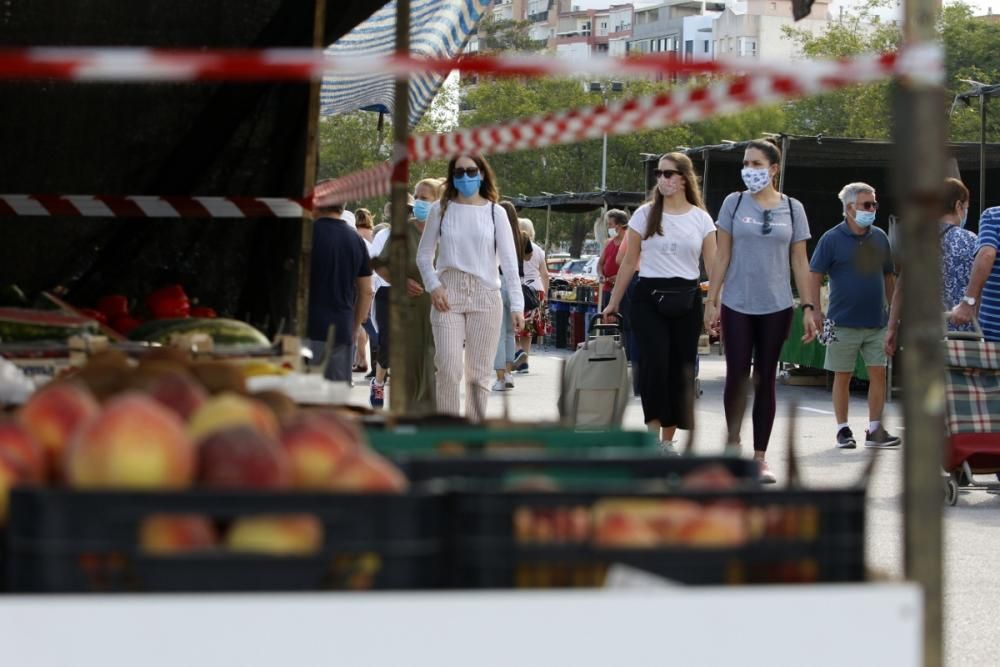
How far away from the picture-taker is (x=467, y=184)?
9.59 m

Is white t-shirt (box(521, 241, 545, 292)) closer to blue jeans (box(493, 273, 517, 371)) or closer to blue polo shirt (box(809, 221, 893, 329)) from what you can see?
blue jeans (box(493, 273, 517, 371))

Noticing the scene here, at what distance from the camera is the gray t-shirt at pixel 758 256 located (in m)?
9.77

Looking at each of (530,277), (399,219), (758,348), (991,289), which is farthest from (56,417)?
(530,277)

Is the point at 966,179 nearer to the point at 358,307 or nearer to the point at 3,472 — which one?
the point at 358,307

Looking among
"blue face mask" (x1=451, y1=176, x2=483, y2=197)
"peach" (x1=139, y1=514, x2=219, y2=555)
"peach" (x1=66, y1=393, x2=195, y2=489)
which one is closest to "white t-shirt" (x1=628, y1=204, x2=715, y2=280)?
"blue face mask" (x1=451, y1=176, x2=483, y2=197)

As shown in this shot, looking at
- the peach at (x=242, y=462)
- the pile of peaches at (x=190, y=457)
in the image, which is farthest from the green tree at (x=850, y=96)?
the peach at (x=242, y=462)

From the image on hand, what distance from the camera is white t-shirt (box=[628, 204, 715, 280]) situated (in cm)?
998

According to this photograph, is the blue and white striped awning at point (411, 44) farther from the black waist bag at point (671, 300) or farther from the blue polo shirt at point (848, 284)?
the blue polo shirt at point (848, 284)

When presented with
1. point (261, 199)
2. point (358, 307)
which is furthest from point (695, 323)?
point (261, 199)

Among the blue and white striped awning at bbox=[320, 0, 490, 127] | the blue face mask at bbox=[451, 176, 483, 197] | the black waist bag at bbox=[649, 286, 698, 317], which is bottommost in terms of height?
the black waist bag at bbox=[649, 286, 698, 317]

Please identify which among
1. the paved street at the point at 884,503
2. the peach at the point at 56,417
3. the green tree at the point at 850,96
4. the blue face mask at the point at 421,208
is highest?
the green tree at the point at 850,96

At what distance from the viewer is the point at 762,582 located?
261 cm

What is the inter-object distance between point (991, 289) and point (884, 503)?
4.76 ft

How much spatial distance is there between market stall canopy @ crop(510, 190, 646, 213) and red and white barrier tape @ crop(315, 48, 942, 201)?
71.0ft
